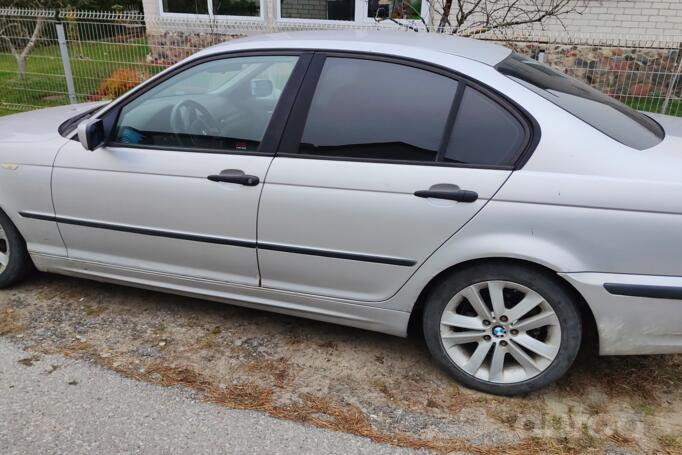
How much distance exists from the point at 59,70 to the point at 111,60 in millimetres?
880

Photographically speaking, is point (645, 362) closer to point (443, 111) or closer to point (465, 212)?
point (465, 212)

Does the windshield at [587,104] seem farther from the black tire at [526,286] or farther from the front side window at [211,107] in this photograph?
the front side window at [211,107]

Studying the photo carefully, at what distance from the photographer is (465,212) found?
255cm

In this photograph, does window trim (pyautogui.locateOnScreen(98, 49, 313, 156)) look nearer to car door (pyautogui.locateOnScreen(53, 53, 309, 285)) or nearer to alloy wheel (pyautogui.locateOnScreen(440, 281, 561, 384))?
car door (pyautogui.locateOnScreen(53, 53, 309, 285))

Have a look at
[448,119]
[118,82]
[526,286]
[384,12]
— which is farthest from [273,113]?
[384,12]

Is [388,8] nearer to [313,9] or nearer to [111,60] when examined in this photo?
[313,9]

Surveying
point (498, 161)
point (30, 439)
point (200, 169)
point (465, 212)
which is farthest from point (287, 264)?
point (30, 439)

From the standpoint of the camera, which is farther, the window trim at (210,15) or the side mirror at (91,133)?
the window trim at (210,15)

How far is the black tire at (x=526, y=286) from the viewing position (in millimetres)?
2559

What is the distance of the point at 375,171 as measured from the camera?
2.69m

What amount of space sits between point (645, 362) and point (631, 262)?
0.94 meters

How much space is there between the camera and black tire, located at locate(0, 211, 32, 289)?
3498 millimetres

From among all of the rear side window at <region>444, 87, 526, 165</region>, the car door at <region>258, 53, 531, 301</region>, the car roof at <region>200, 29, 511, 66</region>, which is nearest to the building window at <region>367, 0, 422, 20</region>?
the car roof at <region>200, 29, 511, 66</region>

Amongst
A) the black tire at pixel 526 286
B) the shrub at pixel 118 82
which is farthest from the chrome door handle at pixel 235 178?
the shrub at pixel 118 82
